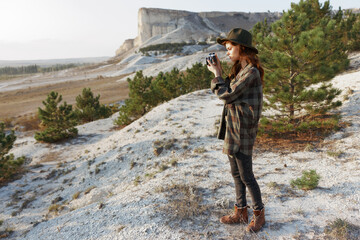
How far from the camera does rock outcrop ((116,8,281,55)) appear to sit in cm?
9619

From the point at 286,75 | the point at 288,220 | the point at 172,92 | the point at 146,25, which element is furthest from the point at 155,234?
the point at 146,25

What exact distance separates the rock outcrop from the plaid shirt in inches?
3694

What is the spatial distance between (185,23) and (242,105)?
111 metres

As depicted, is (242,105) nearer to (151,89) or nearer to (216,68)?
(216,68)

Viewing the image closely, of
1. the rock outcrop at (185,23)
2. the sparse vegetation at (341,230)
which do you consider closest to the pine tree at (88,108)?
the sparse vegetation at (341,230)

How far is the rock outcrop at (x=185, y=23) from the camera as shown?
96.2 m

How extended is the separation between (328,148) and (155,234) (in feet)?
15.2

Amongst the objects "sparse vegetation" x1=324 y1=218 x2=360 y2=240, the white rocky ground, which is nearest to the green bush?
the white rocky ground

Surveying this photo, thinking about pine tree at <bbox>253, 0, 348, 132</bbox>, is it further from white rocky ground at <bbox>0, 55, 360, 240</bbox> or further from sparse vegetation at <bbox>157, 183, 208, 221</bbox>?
sparse vegetation at <bbox>157, 183, 208, 221</bbox>

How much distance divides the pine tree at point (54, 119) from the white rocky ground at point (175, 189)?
103 inches

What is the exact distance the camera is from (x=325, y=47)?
531 centimetres

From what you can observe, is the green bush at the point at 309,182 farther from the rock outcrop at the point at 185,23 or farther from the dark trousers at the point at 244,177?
the rock outcrop at the point at 185,23

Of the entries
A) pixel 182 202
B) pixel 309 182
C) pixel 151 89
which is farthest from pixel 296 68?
pixel 151 89

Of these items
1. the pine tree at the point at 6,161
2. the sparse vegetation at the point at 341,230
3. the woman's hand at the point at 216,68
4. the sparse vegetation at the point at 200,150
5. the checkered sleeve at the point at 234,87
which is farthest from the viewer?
the pine tree at the point at 6,161
